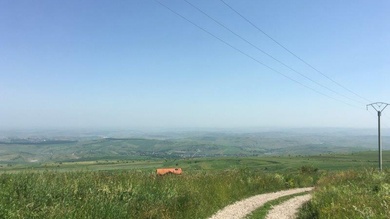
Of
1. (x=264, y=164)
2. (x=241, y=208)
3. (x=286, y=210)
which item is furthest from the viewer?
(x=264, y=164)

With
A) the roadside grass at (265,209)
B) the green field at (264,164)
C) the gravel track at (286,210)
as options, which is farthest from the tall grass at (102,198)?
the green field at (264,164)

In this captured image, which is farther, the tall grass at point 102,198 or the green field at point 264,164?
the green field at point 264,164

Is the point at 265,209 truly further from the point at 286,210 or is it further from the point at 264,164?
the point at 264,164

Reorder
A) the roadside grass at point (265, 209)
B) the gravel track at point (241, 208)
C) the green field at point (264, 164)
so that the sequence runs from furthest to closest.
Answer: the green field at point (264, 164)
the roadside grass at point (265, 209)
the gravel track at point (241, 208)

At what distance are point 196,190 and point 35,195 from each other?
958 centimetres

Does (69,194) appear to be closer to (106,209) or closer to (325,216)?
(106,209)

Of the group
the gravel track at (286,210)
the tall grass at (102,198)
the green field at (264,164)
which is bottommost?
the green field at (264,164)

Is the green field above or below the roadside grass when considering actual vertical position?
below

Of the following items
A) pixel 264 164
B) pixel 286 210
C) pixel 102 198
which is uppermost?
pixel 102 198

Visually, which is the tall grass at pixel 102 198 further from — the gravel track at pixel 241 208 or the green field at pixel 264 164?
the green field at pixel 264 164

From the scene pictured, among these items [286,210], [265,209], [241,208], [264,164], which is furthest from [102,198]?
[264,164]

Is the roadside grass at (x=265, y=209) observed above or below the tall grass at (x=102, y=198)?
below

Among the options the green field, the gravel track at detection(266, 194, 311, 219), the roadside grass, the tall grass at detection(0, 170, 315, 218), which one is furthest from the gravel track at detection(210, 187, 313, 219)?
the green field

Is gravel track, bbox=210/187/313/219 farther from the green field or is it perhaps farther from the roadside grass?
the green field
